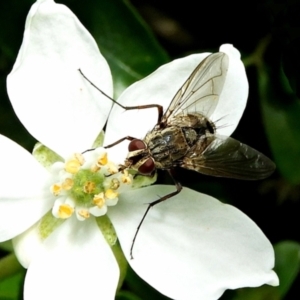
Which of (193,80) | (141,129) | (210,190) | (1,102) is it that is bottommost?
(210,190)

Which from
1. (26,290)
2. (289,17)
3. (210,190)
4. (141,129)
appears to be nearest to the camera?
(26,290)

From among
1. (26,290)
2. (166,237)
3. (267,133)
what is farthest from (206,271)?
(267,133)

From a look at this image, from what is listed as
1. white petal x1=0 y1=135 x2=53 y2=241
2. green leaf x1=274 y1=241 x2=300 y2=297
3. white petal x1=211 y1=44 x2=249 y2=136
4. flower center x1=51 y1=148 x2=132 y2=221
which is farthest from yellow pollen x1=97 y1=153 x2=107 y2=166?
green leaf x1=274 y1=241 x2=300 y2=297

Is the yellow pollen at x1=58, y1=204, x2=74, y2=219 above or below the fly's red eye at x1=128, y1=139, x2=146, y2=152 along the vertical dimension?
below

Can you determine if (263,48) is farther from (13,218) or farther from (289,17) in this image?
(13,218)

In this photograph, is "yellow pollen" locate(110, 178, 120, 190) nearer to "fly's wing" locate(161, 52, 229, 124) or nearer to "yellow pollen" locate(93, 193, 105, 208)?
"yellow pollen" locate(93, 193, 105, 208)

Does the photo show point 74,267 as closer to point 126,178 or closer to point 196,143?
point 126,178
